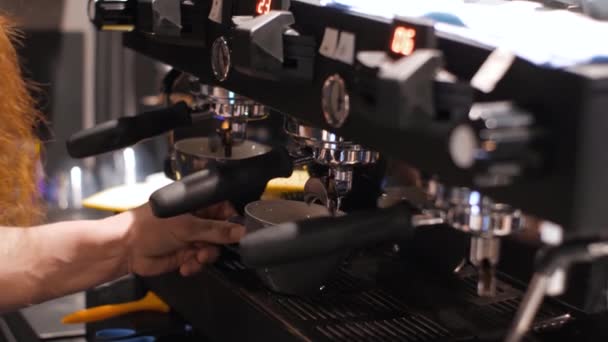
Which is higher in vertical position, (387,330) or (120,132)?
(120,132)

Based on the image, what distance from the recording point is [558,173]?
50 centimetres

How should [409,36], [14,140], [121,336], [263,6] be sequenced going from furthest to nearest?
1. [14,140]
2. [121,336]
3. [263,6]
4. [409,36]

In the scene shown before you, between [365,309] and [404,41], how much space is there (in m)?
0.31

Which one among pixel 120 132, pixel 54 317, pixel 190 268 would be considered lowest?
pixel 54 317

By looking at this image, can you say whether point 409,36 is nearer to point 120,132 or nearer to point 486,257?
point 486,257

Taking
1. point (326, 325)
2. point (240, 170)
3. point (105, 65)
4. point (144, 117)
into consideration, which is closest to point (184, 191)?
point (240, 170)

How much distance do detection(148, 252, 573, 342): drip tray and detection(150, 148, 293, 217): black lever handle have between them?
0.12 metres

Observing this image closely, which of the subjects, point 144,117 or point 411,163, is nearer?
point 411,163

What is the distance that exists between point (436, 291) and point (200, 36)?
33 cm

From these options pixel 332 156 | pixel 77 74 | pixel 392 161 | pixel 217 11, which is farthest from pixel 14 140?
pixel 77 74

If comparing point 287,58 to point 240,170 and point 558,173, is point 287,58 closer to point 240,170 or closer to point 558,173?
point 240,170

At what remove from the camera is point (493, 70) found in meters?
0.56

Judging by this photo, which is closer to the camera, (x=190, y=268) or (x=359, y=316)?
(x=359, y=316)

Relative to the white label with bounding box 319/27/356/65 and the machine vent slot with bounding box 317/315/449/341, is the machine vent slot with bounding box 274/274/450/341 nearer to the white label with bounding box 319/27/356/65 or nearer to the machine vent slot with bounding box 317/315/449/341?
the machine vent slot with bounding box 317/315/449/341
